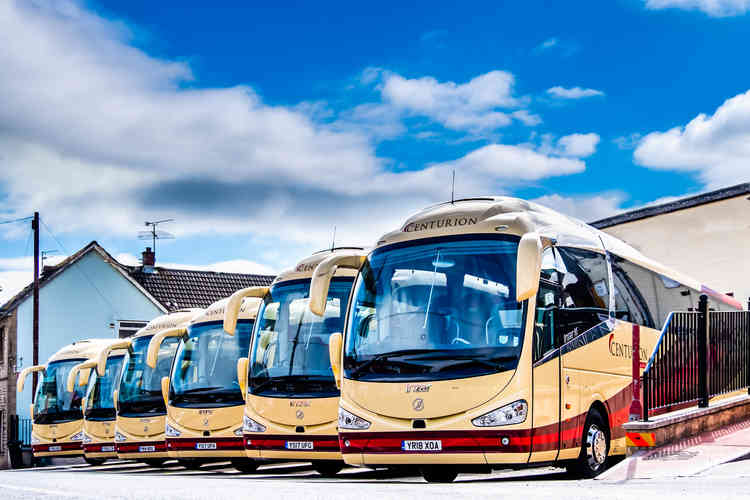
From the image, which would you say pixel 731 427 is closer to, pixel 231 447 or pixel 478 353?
pixel 478 353

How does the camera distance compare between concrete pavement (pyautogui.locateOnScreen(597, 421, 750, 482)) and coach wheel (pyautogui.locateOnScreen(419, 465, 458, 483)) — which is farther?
coach wheel (pyautogui.locateOnScreen(419, 465, 458, 483))

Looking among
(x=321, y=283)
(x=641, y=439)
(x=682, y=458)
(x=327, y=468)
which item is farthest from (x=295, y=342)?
(x=682, y=458)

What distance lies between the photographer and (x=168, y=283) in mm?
52312

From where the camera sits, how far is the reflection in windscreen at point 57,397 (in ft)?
93.3

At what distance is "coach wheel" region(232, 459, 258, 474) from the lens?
57.7 feet

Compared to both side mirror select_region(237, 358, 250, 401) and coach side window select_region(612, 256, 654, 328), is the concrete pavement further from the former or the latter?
side mirror select_region(237, 358, 250, 401)

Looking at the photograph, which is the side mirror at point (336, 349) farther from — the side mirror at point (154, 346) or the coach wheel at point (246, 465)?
the side mirror at point (154, 346)

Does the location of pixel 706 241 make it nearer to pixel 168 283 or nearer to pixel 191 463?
pixel 191 463

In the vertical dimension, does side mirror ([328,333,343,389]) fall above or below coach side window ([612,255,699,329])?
below

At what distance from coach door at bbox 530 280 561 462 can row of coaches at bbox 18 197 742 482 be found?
0.02m

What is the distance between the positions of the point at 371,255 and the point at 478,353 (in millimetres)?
2231

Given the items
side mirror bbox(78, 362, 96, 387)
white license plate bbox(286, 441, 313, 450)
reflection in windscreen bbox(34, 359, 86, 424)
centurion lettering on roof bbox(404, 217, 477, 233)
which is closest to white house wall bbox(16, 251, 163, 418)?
reflection in windscreen bbox(34, 359, 86, 424)

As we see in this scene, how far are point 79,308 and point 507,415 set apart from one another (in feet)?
136

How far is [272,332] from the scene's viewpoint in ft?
52.1
